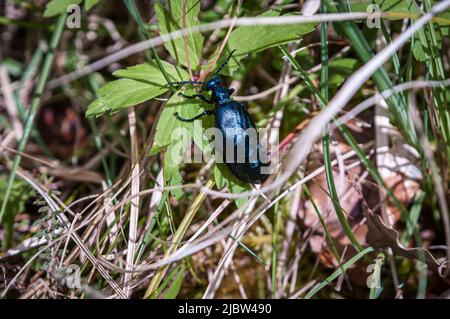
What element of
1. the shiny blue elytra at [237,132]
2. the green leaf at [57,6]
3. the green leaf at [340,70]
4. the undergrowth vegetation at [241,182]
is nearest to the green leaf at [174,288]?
the undergrowth vegetation at [241,182]

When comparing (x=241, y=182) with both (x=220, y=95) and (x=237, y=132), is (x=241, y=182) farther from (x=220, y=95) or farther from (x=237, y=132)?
(x=220, y=95)

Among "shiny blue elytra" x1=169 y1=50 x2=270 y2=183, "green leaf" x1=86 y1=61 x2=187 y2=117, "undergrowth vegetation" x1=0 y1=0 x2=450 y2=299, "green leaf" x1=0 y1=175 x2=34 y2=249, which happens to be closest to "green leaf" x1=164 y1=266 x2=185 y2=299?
"undergrowth vegetation" x1=0 y1=0 x2=450 y2=299

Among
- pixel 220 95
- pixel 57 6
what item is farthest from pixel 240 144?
pixel 57 6

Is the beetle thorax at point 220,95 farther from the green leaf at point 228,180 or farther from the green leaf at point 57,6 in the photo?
the green leaf at point 57,6

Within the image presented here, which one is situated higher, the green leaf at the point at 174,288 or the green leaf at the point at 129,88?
the green leaf at the point at 129,88

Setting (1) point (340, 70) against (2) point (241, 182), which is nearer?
(2) point (241, 182)

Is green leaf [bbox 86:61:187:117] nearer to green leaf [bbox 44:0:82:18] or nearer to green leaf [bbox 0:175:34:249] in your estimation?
green leaf [bbox 44:0:82:18]

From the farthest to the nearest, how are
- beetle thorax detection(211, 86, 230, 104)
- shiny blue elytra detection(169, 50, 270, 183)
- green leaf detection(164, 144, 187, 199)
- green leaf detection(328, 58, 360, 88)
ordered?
1. green leaf detection(328, 58, 360, 88)
2. beetle thorax detection(211, 86, 230, 104)
3. shiny blue elytra detection(169, 50, 270, 183)
4. green leaf detection(164, 144, 187, 199)
